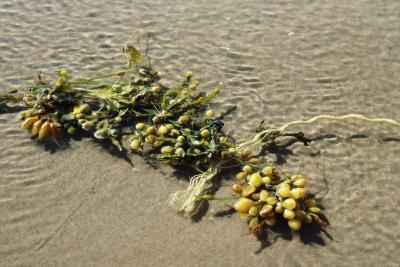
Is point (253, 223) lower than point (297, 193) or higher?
lower

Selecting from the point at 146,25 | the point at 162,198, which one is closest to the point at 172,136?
the point at 162,198

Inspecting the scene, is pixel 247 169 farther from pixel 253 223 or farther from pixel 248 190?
pixel 253 223

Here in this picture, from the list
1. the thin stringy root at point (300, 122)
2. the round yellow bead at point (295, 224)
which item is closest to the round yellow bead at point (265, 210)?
the round yellow bead at point (295, 224)

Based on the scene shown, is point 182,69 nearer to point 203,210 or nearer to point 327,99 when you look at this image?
→ point 327,99

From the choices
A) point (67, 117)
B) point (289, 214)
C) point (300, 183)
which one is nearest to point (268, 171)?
point (300, 183)

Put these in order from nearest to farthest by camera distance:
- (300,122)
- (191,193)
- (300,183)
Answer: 1. (300,183)
2. (191,193)
3. (300,122)

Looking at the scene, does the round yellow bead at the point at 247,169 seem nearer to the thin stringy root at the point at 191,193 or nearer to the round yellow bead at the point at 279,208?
the thin stringy root at the point at 191,193
